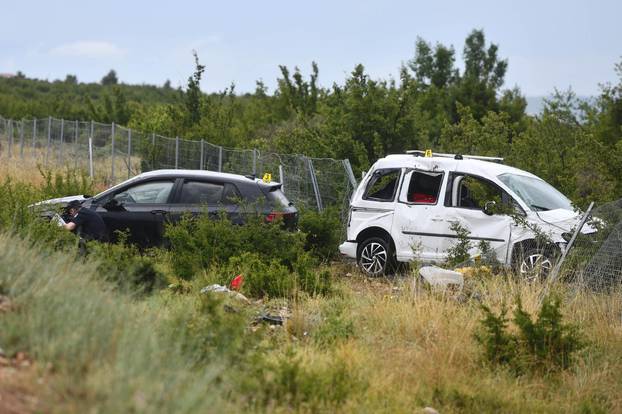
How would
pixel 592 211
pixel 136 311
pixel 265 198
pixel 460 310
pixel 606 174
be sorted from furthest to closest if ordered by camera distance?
1. pixel 606 174
2. pixel 265 198
3. pixel 592 211
4. pixel 460 310
5. pixel 136 311

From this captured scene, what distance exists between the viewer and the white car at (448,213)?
13477 millimetres

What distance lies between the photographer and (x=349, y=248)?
15.2 m

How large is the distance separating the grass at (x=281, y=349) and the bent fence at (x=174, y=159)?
7123mm

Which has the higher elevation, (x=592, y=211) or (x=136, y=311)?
(x=592, y=211)

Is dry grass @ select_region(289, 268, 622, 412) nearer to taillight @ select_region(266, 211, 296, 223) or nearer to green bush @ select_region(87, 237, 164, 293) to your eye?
green bush @ select_region(87, 237, 164, 293)

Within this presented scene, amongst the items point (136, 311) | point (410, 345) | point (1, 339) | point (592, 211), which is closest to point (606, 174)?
point (592, 211)

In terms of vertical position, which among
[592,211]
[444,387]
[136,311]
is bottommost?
[444,387]

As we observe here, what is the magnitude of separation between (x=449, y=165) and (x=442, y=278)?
13.3ft

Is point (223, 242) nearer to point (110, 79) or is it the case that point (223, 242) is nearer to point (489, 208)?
point (489, 208)

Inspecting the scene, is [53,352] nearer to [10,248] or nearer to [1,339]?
[1,339]

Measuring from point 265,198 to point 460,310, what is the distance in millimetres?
5425

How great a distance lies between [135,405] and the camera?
15.7ft

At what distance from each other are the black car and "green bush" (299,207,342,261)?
70cm

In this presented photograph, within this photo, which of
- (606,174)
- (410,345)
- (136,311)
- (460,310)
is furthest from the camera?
(606,174)
